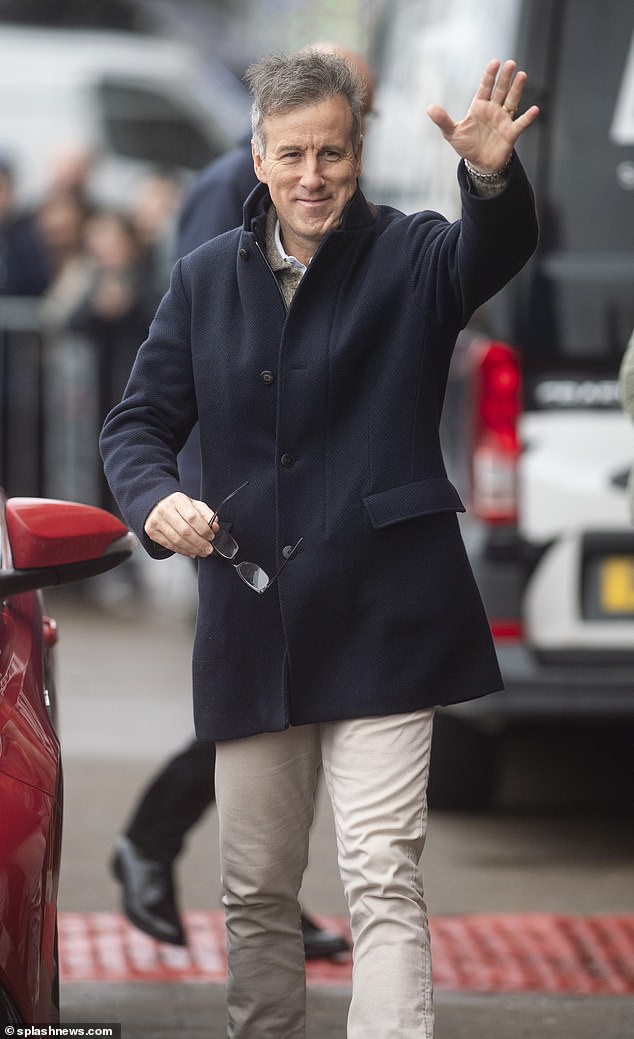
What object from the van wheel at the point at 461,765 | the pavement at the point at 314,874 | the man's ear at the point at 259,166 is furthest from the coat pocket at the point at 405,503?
the van wheel at the point at 461,765

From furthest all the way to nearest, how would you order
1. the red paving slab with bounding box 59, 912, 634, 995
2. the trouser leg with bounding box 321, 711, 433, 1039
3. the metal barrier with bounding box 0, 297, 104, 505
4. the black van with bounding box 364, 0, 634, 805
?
1. the metal barrier with bounding box 0, 297, 104, 505
2. the black van with bounding box 364, 0, 634, 805
3. the red paving slab with bounding box 59, 912, 634, 995
4. the trouser leg with bounding box 321, 711, 433, 1039

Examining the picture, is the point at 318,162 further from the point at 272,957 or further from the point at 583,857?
the point at 583,857

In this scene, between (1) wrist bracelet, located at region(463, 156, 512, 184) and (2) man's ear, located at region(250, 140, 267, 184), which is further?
(2) man's ear, located at region(250, 140, 267, 184)

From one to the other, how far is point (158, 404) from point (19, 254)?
27.9 ft

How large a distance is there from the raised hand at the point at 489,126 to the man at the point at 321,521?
0.18m

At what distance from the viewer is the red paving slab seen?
15.0 ft

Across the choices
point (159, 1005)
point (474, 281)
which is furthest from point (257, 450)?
point (159, 1005)

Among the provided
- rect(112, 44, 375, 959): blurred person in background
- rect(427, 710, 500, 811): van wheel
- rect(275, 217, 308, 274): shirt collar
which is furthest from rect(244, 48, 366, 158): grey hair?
rect(427, 710, 500, 811): van wheel

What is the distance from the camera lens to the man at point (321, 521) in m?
3.27

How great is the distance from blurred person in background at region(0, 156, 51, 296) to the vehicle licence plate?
677 centimetres

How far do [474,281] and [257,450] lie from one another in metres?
0.47

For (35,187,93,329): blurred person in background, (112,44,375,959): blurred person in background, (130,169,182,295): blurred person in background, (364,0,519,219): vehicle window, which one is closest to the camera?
(112,44,375,959): blurred person in background

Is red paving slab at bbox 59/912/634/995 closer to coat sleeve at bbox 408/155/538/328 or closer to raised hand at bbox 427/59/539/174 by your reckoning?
coat sleeve at bbox 408/155/538/328

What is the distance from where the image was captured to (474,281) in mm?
3195
